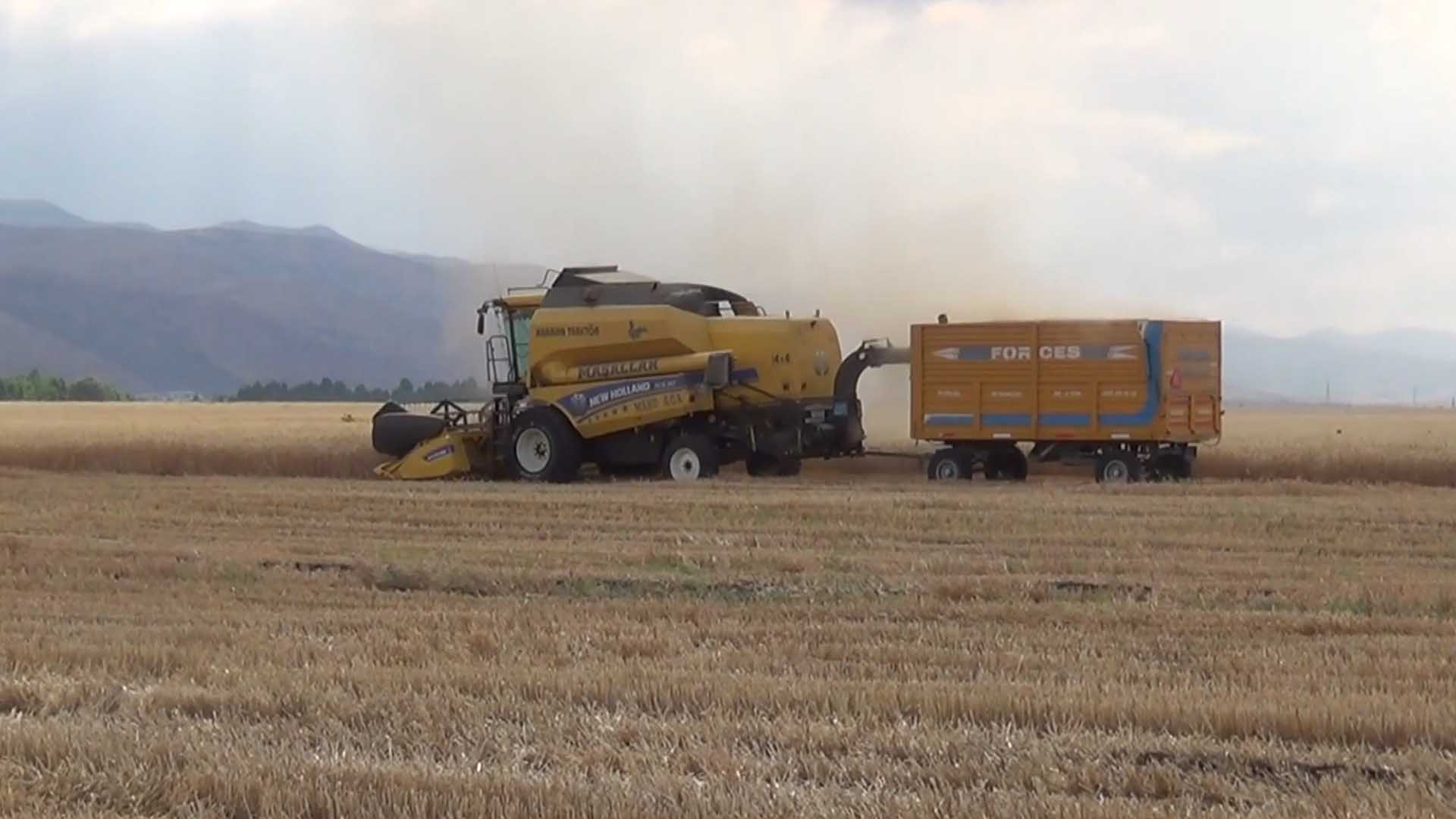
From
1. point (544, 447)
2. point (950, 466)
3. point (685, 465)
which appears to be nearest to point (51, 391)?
point (544, 447)

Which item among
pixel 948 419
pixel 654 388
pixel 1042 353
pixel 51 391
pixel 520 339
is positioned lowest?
pixel 948 419

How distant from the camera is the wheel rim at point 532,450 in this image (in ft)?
81.6

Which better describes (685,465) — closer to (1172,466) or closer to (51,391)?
(1172,466)

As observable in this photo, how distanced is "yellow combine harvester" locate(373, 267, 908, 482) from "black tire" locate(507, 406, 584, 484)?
19 millimetres

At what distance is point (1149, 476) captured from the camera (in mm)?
23922

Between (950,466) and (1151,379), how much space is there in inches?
121

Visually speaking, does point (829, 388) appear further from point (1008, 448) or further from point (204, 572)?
point (204, 572)

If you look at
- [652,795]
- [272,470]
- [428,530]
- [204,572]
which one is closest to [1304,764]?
[652,795]

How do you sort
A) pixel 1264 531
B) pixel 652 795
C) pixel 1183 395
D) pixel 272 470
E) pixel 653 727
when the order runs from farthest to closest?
1. pixel 272 470
2. pixel 1183 395
3. pixel 1264 531
4. pixel 653 727
5. pixel 652 795

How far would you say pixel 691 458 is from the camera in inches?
958

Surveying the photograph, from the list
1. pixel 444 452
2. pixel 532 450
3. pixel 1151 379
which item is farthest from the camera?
pixel 444 452

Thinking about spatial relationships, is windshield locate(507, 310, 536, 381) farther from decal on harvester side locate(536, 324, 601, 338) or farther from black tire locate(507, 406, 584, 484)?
black tire locate(507, 406, 584, 484)

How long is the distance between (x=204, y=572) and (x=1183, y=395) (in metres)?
14.5

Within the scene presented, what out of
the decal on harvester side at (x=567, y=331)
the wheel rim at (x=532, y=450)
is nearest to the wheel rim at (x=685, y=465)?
the wheel rim at (x=532, y=450)
